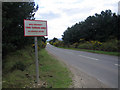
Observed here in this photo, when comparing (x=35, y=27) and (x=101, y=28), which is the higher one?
(x=101, y=28)

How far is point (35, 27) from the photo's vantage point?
4219 millimetres

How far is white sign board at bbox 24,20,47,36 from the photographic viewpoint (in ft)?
13.4

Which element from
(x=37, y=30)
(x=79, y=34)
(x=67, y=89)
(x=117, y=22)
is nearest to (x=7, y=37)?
(x=37, y=30)

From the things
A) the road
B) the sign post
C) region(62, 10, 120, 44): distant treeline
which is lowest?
the road

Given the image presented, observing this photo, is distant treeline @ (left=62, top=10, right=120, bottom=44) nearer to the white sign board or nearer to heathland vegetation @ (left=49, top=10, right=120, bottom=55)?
heathland vegetation @ (left=49, top=10, right=120, bottom=55)

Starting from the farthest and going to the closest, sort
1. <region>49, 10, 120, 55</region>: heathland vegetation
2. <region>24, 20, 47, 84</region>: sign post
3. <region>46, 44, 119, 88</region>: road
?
1. <region>49, 10, 120, 55</region>: heathland vegetation
2. <region>46, 44, 119, 88</region>: road
3. <region>24, 20, 47, 84</region>: sign post

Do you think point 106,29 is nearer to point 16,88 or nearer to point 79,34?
point 79,34

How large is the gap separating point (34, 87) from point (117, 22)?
30244 millimetres

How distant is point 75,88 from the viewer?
4.30 m

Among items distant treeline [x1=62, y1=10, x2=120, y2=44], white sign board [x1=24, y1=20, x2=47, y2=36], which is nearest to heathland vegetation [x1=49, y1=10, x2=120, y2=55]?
distant treeline [x1=62, y1=10, x2=120, y2=44]

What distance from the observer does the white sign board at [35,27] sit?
4078 mm

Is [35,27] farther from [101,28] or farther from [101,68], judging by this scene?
[101,28]

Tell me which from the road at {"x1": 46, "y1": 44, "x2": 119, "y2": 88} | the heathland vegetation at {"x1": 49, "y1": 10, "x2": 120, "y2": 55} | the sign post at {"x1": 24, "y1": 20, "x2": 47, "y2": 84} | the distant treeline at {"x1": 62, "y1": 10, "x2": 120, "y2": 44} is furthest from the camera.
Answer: the distant treeline at {"x1": 62, "y1": 10, "x2": 120, "y2": 44}

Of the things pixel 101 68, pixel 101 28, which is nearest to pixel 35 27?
pixel 101 68
